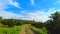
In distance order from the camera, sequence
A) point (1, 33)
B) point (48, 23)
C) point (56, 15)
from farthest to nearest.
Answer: point (48, 23), point (56, 15), point (1, 33)

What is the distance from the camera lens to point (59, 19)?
3559 centimetres

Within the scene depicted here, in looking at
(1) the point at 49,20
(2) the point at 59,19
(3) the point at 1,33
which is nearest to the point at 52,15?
(1) the point at 49,20

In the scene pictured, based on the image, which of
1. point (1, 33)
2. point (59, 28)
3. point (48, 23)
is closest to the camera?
point (1, 33)

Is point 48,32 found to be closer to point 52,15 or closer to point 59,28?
point 52,15

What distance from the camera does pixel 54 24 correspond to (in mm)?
37031

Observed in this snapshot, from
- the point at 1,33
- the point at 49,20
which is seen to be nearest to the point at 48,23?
Answer: the point at 49,20

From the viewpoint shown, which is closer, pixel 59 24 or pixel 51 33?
pixel 59 24

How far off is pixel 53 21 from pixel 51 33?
253 centimetres

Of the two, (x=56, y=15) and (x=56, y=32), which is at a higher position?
(x=56, y=15)

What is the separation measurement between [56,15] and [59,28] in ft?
14.5

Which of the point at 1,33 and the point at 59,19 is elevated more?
the point at 59,19

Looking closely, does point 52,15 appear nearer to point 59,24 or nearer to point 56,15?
point 56,15

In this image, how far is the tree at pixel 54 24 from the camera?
35.2 metres

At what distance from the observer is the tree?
35219 millimetres
